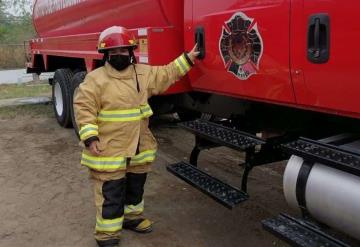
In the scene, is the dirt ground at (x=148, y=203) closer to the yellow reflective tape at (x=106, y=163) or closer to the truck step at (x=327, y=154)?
the yellow reflective tape at (x=106, y=163)

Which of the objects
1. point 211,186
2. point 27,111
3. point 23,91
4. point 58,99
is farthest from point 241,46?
point 23,91

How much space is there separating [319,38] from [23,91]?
38.1ft

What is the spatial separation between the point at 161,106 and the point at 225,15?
196 cm

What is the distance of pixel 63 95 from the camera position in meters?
7.08

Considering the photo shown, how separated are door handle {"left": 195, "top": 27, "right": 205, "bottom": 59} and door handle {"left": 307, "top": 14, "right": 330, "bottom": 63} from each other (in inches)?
40.4

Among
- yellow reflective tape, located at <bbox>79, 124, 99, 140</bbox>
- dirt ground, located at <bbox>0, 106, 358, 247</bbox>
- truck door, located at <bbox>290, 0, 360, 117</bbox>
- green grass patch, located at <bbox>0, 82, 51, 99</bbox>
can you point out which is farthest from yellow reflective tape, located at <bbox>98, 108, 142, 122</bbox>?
green grass patch, located at <bbox>0, 82, 51, 99</bbox>

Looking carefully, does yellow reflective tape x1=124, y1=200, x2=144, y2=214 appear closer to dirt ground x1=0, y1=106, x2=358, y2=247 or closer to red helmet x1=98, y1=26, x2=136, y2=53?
dirt ground x1=0, y1=106, x2=358, y2=247

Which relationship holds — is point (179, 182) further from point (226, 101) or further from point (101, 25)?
point (101, 25)

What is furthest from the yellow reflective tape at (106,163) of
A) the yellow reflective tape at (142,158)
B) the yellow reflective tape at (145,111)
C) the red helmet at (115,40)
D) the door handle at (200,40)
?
the door handle at (200,40)

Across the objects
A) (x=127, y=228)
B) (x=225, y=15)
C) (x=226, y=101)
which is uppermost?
(x=225, y=15)

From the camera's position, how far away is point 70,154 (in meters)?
5.93

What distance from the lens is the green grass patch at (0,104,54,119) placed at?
8661mm

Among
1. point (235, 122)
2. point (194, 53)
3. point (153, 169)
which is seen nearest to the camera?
point (194, 53)

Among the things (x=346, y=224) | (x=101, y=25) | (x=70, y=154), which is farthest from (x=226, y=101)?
(x=70, y=154)
